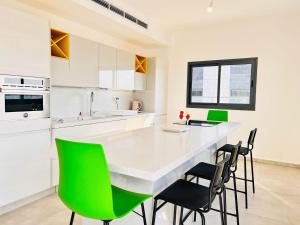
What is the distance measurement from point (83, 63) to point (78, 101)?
730 millimetres

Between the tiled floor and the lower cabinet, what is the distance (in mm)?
189

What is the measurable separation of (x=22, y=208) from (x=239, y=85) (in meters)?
4.36

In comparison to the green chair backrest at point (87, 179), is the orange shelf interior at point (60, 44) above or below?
above

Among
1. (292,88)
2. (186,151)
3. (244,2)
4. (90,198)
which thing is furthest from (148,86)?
(90,198)

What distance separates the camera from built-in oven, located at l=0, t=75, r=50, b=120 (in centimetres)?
Answer: 241

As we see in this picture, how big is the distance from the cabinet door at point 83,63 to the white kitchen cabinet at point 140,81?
114 centimetres

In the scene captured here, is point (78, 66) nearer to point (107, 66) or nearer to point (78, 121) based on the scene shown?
point (107, 66)

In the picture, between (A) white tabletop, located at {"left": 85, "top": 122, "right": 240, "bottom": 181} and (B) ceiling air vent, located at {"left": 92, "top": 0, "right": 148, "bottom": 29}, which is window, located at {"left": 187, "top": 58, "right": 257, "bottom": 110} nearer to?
(B) ceiling air vent, located at {"left": 92, "top": 0, "right": 148, "bottom": 29}

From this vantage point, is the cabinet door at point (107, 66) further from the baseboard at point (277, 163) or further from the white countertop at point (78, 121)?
the baseboard at point (277, 163)

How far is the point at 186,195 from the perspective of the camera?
159 centimetres

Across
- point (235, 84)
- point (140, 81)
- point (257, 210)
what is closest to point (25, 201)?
point (257, 210)

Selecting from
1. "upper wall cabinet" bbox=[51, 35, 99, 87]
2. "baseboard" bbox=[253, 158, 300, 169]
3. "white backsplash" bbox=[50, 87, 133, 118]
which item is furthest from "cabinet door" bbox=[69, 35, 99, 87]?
"baseboard" bbox=[253, 158, 300, 169]

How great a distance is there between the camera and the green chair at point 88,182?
1206 mm

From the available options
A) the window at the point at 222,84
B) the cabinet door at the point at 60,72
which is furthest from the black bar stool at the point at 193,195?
the window at the point at 222,84
